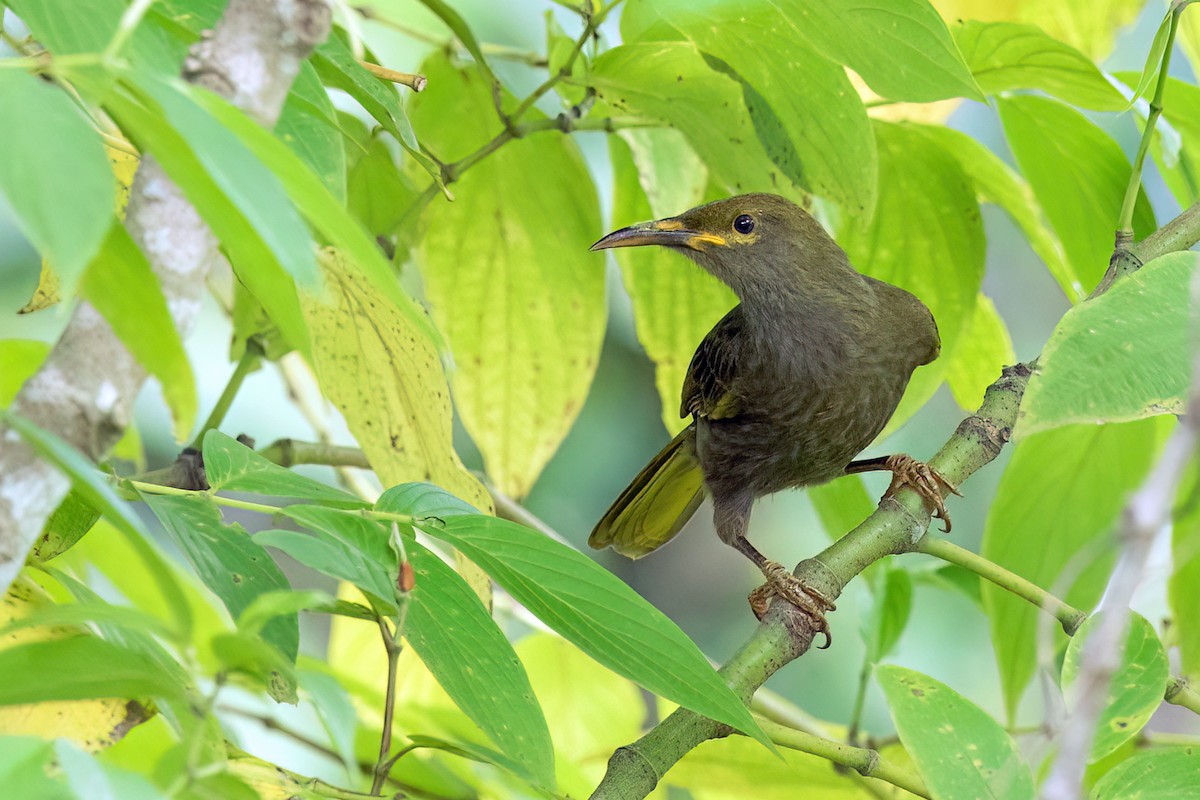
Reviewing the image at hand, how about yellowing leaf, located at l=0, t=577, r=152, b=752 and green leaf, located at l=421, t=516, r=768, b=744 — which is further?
yellowing leaf, located at l=0, t=577, r=152, b=752

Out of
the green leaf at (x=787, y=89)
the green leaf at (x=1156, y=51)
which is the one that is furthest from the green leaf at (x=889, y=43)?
the green leaf at (x=1156, y=51)

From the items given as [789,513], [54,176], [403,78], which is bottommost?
[54,176]

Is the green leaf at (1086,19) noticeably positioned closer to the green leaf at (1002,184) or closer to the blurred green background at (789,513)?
the green leaf at (1002,184)

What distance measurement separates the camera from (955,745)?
114cm

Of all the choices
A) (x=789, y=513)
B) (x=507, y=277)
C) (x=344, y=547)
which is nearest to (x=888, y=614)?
(x=507, y=277)

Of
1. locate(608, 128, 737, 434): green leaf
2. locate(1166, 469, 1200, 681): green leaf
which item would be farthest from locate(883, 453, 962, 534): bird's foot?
locate(608, 128, 737, 434): green leaf

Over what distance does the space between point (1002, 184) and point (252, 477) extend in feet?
5.46

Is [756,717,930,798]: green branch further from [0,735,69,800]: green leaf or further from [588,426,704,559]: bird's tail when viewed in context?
[588,426,704,559]: bird's tail

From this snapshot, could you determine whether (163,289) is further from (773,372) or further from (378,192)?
(773,372)

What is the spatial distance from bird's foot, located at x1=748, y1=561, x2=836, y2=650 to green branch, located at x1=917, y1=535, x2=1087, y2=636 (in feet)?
0.61

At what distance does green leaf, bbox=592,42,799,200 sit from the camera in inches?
77.8

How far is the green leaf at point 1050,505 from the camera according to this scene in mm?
2209

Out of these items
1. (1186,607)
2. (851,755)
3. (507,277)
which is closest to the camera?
(851,755)

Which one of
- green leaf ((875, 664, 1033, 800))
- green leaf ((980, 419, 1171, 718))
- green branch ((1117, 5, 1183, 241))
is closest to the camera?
green leaf ((875, 664, 1033, 800))
